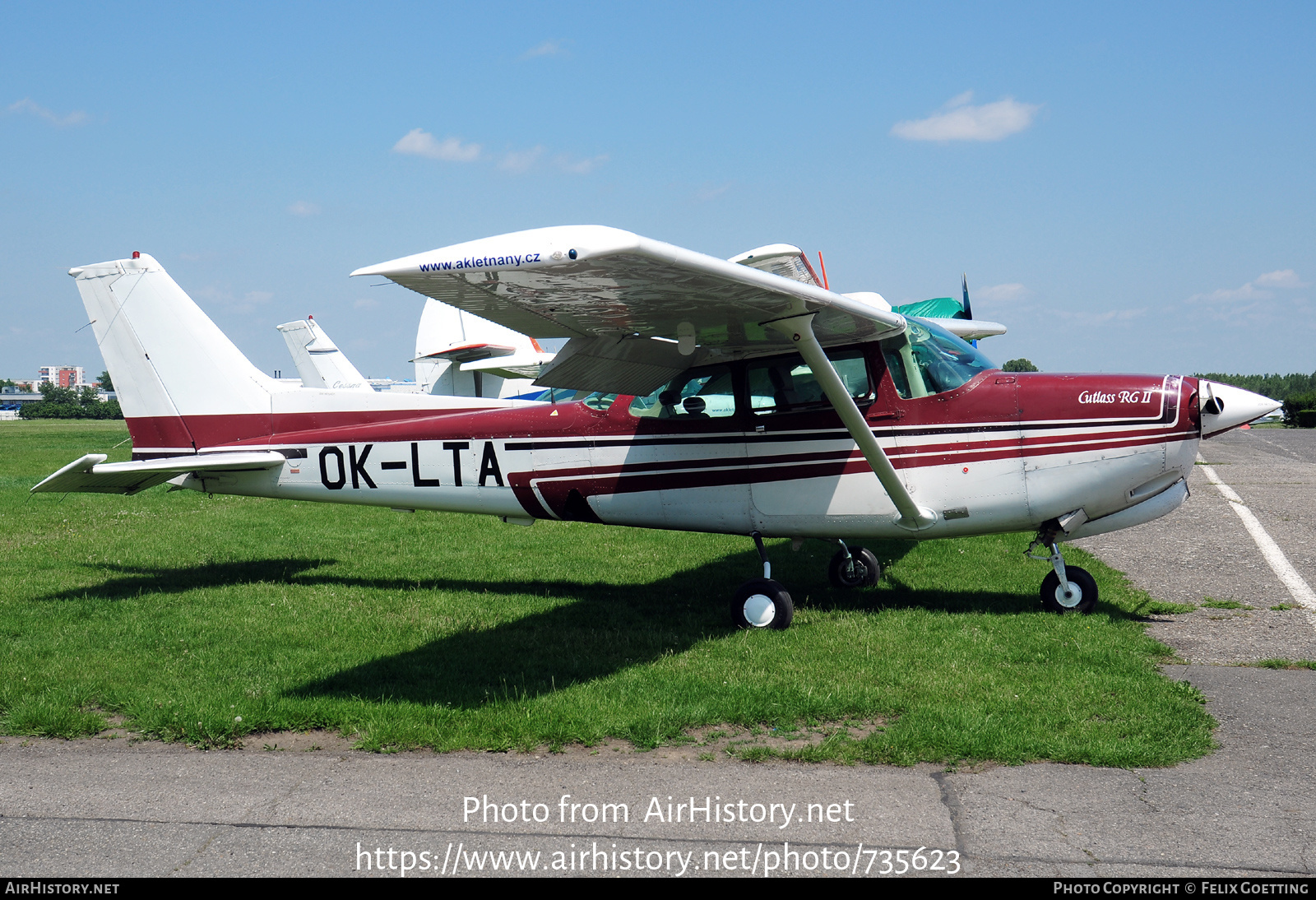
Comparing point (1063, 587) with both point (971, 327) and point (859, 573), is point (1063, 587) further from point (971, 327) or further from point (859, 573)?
point (971, 327)

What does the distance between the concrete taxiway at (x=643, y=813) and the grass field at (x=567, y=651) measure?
0.27m

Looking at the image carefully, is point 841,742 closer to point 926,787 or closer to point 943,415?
point 926,787

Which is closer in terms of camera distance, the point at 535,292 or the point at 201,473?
the point at 535,292

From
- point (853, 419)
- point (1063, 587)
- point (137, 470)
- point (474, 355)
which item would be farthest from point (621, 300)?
point (474, 355)

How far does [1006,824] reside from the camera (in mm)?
3893

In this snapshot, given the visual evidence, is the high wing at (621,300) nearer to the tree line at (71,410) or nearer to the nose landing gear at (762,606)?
the nose landing gear at (762,606)

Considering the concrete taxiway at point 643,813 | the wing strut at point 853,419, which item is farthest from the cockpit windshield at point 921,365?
the concrete taxiway at point 643,813

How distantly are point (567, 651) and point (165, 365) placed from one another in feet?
18.0

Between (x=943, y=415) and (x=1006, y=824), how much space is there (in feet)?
13.3

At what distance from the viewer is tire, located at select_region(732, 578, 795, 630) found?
291 inches

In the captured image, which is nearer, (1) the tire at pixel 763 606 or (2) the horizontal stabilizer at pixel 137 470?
(1) the tire at pixel 763 606

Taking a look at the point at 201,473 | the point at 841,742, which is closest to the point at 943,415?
the point at 841,742

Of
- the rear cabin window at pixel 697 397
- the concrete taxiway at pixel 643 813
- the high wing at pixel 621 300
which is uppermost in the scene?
the high wing at pixel 621 300

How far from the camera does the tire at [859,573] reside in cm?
921
